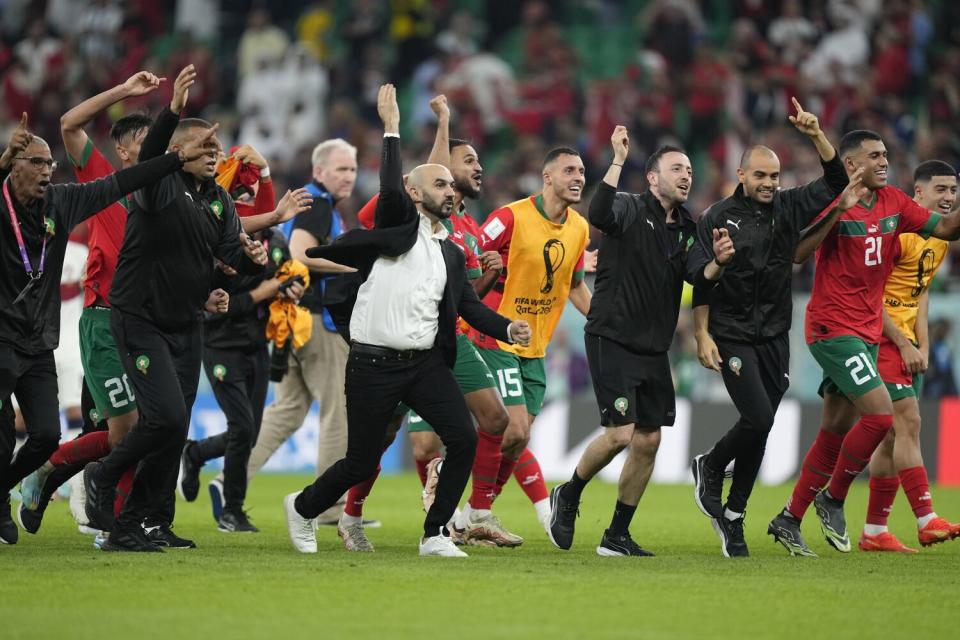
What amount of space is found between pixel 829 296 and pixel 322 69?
16556 millimetres

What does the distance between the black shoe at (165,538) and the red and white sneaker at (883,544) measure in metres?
4.85

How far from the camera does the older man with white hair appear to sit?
39.1ft

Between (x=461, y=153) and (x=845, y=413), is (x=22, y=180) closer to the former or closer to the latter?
(x=461, y=153)

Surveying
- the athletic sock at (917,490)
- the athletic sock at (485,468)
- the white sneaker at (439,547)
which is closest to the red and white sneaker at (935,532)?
the athletic sock at (917,490)

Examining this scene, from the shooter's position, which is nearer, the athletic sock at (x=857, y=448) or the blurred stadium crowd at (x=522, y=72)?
the athletic sock at (x=857, y=448)

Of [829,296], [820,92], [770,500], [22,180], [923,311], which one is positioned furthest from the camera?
[820,92]

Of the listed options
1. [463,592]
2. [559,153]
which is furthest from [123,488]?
[559,153]

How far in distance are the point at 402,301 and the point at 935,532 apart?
4188 mm

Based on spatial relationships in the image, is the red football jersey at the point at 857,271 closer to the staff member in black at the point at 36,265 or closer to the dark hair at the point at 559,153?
the dark hair at the point at 559,153

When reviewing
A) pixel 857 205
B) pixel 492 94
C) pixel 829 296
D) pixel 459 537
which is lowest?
pixel 459 537

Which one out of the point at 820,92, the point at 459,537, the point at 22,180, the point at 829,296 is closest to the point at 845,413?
the point at 829,296

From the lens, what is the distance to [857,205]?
1056 centimetres

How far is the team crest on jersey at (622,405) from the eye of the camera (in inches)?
386

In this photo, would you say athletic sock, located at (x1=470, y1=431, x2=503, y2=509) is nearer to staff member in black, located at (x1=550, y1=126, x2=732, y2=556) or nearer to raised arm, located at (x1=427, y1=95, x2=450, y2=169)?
staff member in black, located at (x1=550, y1=126, x2=732, y2=556)
